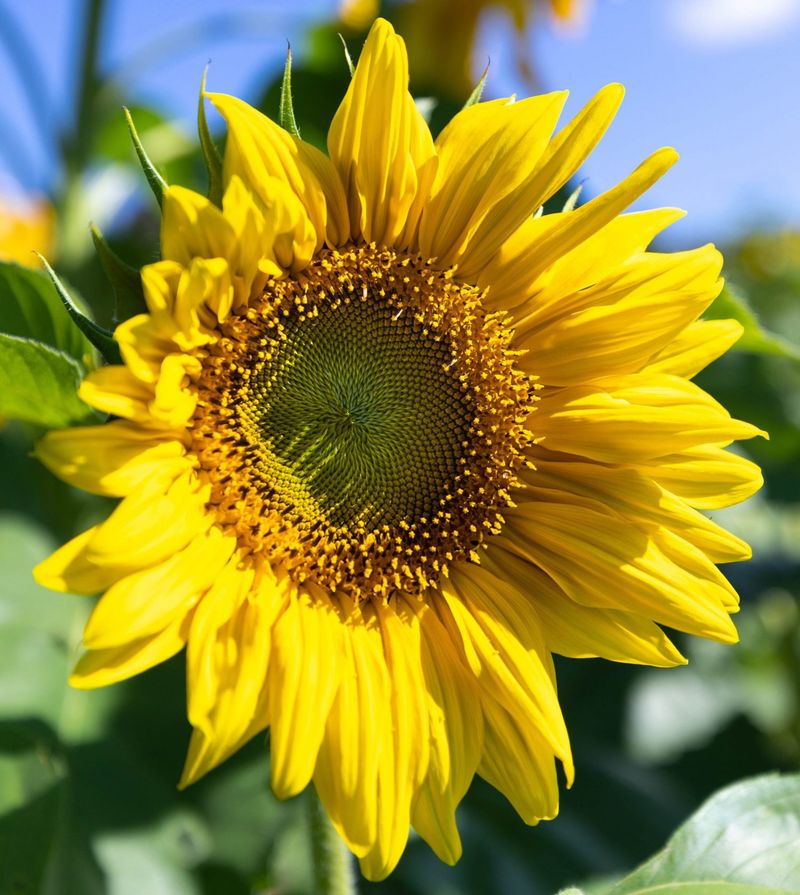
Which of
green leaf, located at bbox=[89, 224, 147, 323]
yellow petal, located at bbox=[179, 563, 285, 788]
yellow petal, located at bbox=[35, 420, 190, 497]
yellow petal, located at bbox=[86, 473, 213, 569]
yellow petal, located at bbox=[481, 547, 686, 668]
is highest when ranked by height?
green leaf, located at bbox=[89, 224, 147, 323]

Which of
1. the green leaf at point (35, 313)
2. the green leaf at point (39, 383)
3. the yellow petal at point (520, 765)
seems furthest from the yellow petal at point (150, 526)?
the yellow petal at point (520, 765)

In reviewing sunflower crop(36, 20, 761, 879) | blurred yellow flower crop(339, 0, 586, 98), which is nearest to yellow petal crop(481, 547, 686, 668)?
sunflower crop(36, 20, 761, 879)

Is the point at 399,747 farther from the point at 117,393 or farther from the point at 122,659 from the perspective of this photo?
the point at 117,393

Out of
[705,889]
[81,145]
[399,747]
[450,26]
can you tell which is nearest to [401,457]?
[399,747]

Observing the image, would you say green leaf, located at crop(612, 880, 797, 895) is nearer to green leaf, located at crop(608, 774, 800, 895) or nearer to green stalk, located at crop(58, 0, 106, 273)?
green leaf, located at crop(608, 774, 800, 895)

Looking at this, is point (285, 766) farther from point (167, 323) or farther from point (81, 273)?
point (81, 273)

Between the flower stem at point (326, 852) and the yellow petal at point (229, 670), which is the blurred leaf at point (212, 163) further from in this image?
the flower stem at point (326, 852)

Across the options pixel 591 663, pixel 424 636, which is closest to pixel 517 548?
pixel 424 636
